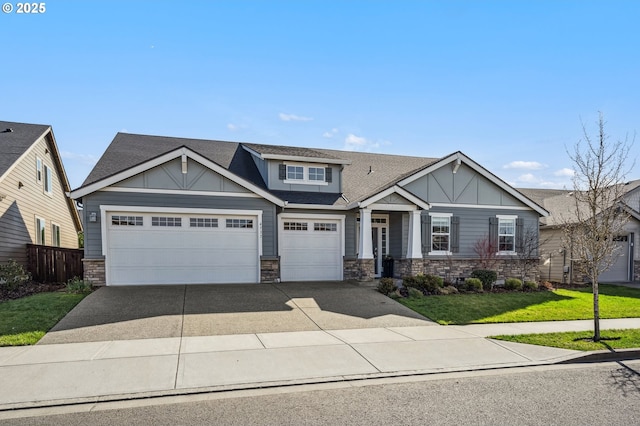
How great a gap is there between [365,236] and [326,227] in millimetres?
1670

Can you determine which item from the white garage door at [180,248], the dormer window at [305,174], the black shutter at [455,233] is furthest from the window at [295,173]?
the black shutter at [455,233]

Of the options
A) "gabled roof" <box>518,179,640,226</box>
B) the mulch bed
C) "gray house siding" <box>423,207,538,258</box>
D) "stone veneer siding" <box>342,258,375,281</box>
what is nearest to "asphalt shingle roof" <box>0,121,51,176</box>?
the mulch bed

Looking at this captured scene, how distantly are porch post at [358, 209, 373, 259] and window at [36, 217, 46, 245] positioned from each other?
14152mm

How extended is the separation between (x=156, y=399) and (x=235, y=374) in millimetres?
1195

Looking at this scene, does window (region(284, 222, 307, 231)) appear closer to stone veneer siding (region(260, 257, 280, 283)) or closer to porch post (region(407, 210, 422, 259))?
stone veneer siding (region(260, 257, 280, 283))

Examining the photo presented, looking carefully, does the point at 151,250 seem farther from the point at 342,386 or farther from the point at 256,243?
the point at 342,386

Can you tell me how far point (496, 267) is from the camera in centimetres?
1750

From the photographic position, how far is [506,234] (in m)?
18.2

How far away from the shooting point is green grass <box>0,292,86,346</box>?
7.78 metres

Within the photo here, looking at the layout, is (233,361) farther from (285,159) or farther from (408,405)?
(285,159)

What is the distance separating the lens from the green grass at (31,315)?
7.78 m

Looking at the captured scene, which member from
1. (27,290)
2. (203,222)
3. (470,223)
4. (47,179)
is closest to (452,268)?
(470,223)

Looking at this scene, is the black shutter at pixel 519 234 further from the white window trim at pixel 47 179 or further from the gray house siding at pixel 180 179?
the white window trim at pixel 47 179

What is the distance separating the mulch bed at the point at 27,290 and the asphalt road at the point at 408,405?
8.81m
